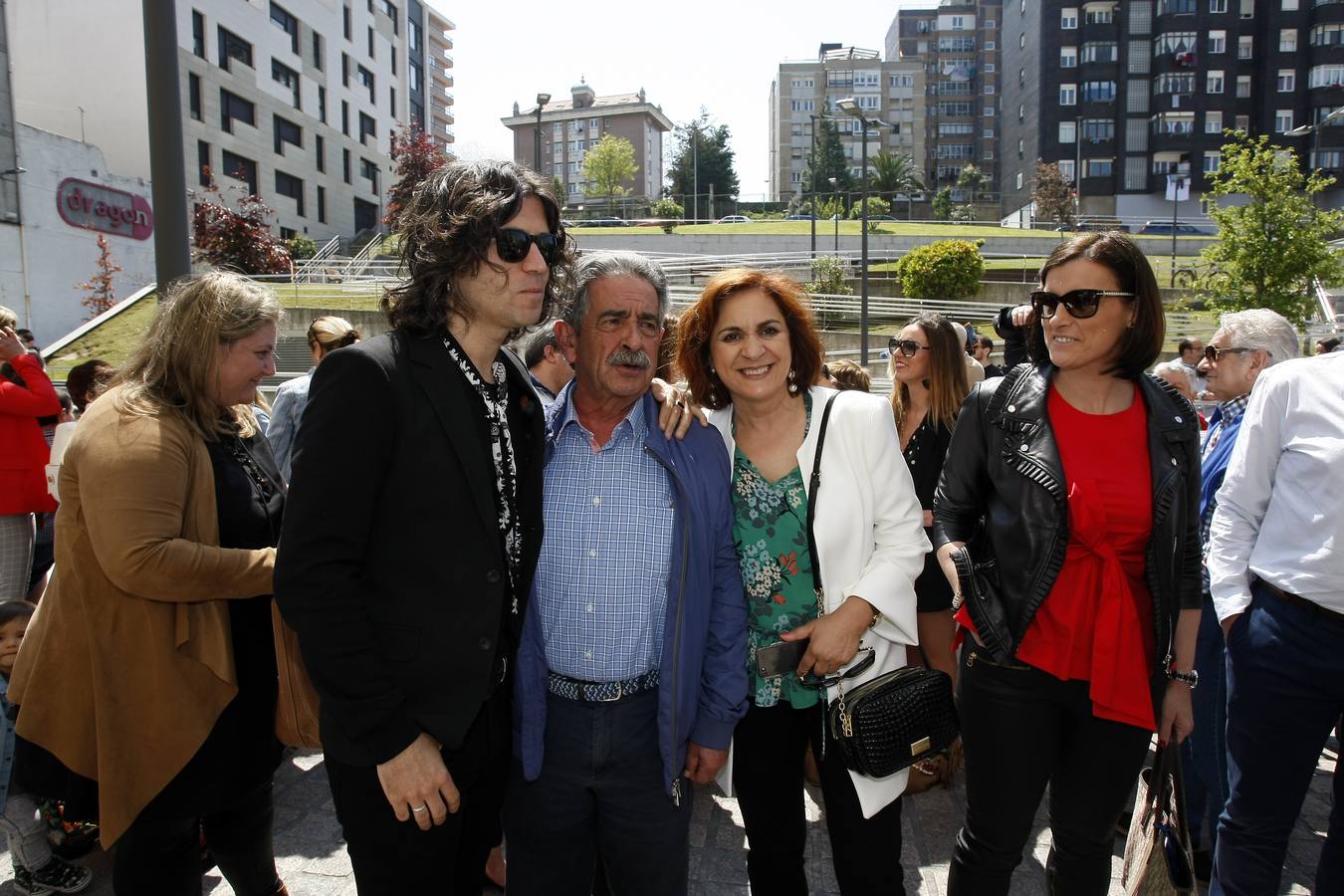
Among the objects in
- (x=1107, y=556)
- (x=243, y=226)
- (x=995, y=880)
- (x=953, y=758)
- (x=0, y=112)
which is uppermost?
(x=0, y=112)

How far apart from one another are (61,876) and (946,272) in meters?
29.5

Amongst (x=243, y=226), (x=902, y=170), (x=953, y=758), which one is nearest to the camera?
(x=953, y=758)

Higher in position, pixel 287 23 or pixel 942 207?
pixel 287 23

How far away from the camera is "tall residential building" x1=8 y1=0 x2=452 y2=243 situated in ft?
90.6

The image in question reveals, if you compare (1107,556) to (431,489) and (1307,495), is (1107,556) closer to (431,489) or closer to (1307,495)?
(1307,495)

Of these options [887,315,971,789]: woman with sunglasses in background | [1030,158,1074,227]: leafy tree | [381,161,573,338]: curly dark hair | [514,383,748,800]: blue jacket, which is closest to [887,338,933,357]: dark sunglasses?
[887,315,971,789]: woman with sunglasses in background

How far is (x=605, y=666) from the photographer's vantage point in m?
2.38

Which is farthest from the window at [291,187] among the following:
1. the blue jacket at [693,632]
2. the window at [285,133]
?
the blue jacket at [693,632]

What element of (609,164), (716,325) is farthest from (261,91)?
(716,325)

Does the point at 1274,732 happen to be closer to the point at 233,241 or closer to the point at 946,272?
the point at 946,272

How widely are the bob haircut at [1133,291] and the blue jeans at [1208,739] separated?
1.62 meters

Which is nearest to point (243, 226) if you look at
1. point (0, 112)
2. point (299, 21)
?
point (0, 112)

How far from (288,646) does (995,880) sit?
91.7 inches

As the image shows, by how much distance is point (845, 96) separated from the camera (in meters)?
88.1
